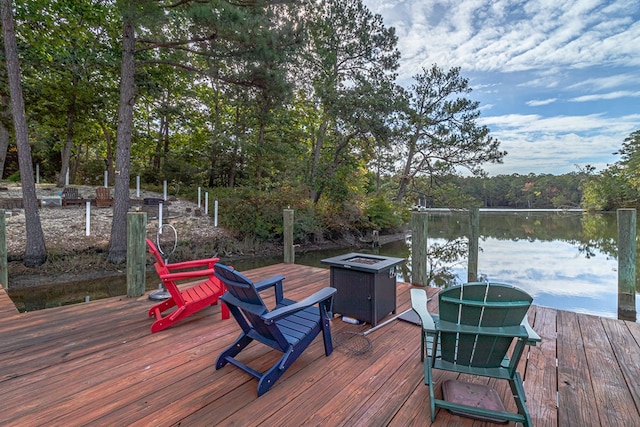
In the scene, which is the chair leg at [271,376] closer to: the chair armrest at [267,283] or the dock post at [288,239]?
the chair armrest at [267,283]

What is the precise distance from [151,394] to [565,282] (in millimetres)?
8807

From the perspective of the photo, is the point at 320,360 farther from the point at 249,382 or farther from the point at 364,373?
the point at 249,382

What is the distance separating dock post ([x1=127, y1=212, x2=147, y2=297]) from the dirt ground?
4.79 metres

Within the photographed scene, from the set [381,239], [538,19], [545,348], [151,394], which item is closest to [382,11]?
[538,19]

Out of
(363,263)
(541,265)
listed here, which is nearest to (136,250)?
(363,263)

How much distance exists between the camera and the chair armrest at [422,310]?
1.65 m

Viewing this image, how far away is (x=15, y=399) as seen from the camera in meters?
1.67

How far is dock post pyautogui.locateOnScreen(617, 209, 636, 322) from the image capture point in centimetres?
332

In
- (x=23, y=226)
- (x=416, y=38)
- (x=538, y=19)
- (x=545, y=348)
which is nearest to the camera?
(x=545, y=348)

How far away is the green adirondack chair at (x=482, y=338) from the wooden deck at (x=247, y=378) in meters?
0.16

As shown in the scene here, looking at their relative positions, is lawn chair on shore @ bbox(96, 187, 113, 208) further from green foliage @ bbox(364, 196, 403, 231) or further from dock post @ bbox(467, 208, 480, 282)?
dock post @ bbox(467, 208, 480, 282)

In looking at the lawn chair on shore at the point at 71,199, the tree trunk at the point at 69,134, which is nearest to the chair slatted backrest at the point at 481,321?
the lawn chair on shore at the point at 71,199

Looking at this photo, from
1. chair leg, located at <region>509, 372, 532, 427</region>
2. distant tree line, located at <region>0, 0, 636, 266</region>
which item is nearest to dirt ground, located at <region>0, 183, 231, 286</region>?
distant tree line, located at <region>0, 0, 636, 266</region>

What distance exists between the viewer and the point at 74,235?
8016mm
